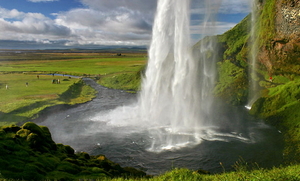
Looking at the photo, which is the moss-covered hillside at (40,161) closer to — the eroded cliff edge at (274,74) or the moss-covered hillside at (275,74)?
the eroded cliff edge at (274,74)

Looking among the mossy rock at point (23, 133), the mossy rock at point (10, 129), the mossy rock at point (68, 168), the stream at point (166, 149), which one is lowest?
the stream at point (166, 149)

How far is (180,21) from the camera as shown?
1367 inches

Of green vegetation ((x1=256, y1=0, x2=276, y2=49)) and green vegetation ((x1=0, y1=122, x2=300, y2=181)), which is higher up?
green vegetation ((x1=256, y1=0, x2=276, y2=49))

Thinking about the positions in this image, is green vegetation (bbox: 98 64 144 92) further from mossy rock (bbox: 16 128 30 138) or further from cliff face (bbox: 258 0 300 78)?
mossy rock (bbox: 16 128 30 138)

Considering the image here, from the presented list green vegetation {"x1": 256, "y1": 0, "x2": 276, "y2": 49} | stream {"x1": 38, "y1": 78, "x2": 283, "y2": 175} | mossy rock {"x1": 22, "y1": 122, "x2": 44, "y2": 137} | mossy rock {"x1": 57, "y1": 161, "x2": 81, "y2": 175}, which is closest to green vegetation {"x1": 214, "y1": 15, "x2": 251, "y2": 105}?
green vegetation {"x1": 256, "y1": 0, "x2": 276, "y2": 49}

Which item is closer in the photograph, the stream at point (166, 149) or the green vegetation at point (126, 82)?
the stream at point (166, 149)

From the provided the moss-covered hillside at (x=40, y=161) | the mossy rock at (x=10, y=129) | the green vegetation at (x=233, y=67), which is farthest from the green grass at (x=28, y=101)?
the green vegetation at (x=233, y=67)

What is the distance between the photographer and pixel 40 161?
14.6 metres

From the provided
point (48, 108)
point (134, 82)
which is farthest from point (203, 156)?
point (134, 82)

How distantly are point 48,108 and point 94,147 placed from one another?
1992 cm

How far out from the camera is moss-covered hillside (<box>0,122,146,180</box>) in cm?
1268

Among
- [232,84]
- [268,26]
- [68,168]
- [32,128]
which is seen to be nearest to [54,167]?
[68,168]

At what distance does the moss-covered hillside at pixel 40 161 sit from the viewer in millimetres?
12676

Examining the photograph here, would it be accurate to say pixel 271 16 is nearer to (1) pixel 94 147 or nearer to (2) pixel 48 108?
(1) pixel 94 147
